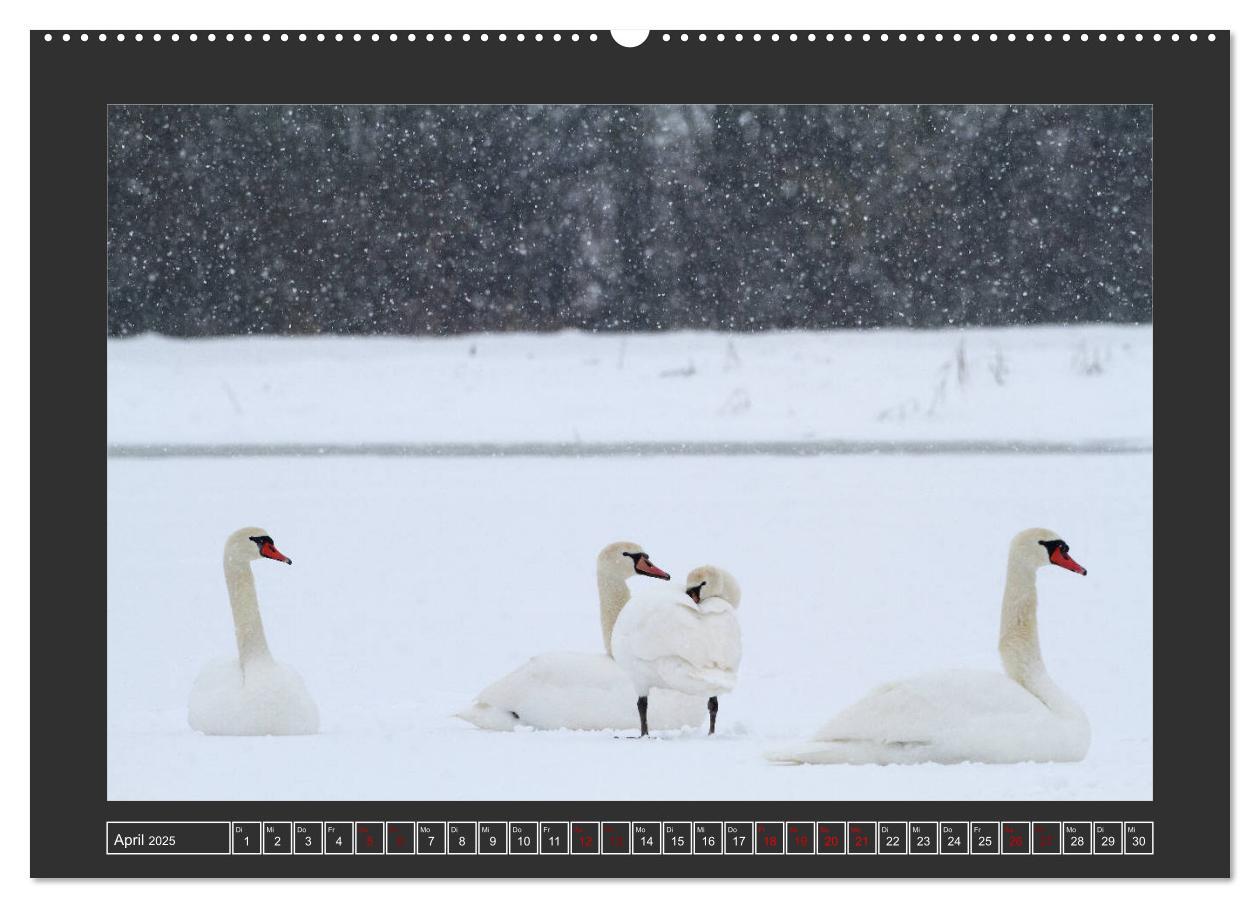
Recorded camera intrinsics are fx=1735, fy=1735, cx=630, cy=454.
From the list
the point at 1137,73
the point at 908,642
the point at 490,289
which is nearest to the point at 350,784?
the point at 908,642

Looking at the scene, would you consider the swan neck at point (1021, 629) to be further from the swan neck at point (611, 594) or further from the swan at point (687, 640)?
the swan neck at point (611, 594)

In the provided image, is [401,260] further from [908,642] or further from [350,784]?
[350,784]

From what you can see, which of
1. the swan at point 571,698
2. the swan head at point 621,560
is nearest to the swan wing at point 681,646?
the swan at point 571,698

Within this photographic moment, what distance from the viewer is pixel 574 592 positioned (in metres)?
4.64

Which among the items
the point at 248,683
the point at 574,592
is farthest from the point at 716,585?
the point at 248,683

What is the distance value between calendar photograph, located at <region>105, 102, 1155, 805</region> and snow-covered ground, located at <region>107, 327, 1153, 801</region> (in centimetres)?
2

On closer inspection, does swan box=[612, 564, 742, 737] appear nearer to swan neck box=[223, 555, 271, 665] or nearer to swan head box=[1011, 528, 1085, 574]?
swan head box=[1011, 528, 1085, 574]

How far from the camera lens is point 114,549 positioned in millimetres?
3465

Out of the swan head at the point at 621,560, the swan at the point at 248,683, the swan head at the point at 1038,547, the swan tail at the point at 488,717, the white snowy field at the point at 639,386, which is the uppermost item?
the white snowy field at the point at 639,386

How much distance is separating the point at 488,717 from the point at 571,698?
0.26 metres

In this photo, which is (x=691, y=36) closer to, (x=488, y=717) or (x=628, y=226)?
(x=488, y=717)

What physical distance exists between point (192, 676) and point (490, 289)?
3275mm

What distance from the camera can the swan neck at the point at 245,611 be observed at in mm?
4359

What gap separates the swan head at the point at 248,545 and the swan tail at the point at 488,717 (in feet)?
2.17
